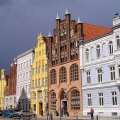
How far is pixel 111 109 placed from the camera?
2335 inches

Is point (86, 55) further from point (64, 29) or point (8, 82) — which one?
point (8, 82)

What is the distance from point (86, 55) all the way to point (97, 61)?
4539mm

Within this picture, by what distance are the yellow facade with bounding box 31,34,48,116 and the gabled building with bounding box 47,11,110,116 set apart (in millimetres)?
2999

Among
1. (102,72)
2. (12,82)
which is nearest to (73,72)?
(102,72)

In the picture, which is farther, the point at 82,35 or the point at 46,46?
the point at 46,46

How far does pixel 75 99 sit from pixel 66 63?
27.9 ft

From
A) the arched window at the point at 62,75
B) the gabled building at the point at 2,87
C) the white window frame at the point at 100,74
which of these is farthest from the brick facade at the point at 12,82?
the white window frame at the point at 100,74

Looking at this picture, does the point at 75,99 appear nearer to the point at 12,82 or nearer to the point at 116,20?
the point at 116,20

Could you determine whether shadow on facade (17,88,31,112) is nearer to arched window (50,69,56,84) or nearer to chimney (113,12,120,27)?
arched window (50,69,56,84)

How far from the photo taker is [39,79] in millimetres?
87125

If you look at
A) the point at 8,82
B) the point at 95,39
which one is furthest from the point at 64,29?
the point at 8,82

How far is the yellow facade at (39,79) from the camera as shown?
84.1 metres

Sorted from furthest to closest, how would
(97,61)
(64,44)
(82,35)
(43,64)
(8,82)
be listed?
1. (8,82)
2. (43,64)
3. (64,44)
4. (82,35)
5. (97,61)

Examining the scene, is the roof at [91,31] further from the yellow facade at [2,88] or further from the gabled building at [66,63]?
the yellow facade at [2,88]
